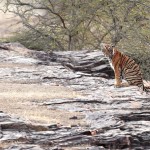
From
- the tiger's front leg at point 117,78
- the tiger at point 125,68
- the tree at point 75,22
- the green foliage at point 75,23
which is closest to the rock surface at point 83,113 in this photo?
the tiger's front leg at point 117,78

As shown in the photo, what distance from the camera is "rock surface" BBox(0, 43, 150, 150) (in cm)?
956

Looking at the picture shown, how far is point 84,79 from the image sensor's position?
55.8 ft

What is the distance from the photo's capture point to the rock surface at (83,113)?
376 inches

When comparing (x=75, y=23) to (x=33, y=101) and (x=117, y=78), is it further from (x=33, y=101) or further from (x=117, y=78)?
(x=33, y=101)

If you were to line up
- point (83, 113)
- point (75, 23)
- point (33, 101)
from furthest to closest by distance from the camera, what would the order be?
point (75, 23) → point (33, 101) → point (83, 113)

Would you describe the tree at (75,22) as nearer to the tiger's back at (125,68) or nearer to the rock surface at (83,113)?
the rock surface at (83,113)

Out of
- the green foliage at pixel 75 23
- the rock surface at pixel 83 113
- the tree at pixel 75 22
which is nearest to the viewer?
the rock surface at pixel 83 113

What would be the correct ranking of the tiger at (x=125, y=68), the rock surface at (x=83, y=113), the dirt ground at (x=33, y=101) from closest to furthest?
the rock surface at (x=83, y=113)
the dirt ground at (x=33, y=101)
the tiger at (x=125, y=68)

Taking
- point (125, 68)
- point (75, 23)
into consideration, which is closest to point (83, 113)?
point (125, 68)

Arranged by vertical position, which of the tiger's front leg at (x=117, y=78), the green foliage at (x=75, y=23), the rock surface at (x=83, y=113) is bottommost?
the rock surface at (x=83, y=113)

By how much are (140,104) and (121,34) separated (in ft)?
36.6

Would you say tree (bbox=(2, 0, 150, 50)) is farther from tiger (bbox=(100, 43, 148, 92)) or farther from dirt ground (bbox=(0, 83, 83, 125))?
dirt ground (bbox=(0, 83, 83, 125))

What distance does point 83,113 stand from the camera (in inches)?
465

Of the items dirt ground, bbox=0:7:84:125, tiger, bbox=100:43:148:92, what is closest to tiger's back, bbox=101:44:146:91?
tiger, bbox=100:43:148:92
